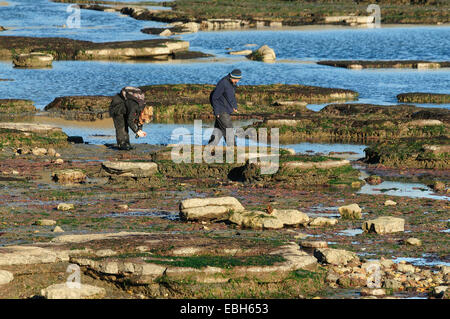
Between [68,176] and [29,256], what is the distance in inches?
270

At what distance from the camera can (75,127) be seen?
88.1 ft

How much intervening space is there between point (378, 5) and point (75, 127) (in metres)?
73.9

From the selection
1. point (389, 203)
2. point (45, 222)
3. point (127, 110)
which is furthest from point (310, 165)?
point (45, 222)

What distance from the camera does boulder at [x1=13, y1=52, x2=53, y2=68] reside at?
46.6m

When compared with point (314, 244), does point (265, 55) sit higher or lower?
lower

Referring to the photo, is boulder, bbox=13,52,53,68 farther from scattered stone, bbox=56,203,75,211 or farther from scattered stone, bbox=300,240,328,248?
scattered stone, bbox=300,240,328,248

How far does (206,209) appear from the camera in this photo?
13789 millimetres

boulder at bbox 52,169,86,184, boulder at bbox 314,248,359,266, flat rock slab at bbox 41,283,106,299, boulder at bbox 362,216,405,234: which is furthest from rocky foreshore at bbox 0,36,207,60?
flat rock slab at bbox 41,283,106,299

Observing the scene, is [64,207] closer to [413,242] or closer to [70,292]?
[70,292]

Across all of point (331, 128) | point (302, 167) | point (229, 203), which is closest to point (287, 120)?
point (331, 128)

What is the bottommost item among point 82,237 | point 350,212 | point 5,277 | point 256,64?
point 256,64

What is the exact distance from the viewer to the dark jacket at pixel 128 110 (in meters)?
20.6

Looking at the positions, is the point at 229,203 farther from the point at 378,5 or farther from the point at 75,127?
the point at 378,5

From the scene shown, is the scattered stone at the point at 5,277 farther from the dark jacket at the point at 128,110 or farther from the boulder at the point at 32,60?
the boulder at the point at 32,60
